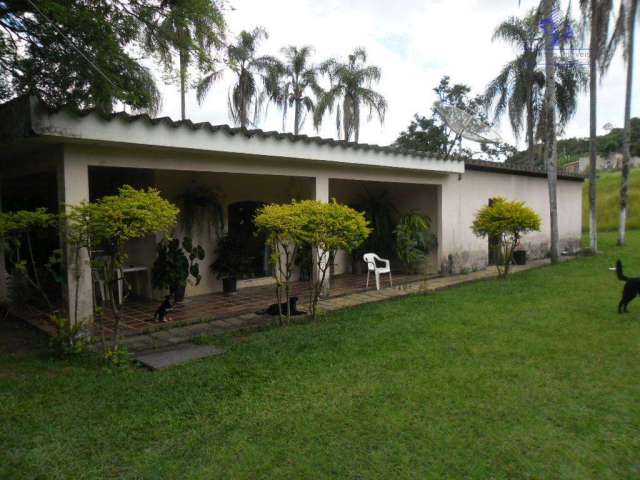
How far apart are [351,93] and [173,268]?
18893 mm

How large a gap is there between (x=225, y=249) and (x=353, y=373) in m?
5.35

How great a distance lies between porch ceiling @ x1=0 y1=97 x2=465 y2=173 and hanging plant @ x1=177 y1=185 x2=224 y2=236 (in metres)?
2.36

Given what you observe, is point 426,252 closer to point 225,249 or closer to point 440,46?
point 225,249

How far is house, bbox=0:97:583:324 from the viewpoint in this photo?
199 inches

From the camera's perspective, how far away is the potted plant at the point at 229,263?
9.06m

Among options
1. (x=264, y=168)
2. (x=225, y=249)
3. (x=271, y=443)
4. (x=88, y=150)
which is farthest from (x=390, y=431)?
(x=225, y=249)

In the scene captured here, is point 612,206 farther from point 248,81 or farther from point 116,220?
point 116,220

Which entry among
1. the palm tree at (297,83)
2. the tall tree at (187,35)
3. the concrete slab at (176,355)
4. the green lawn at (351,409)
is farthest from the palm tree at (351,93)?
the concrete slab at (176,355)

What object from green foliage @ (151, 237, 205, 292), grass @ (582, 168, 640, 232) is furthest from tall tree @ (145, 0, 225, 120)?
grass @ (582, 168, 640, 232)

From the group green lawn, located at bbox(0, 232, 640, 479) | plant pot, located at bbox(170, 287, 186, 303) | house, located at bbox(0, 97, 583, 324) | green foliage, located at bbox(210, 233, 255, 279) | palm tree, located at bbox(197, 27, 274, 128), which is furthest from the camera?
palm tree, located at bbox(197, 27, 274, 128)

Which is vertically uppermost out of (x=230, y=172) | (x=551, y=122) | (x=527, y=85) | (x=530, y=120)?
(x=527, y=85)

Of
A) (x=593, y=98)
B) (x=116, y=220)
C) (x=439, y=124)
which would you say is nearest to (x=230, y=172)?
(x=116, y=220)

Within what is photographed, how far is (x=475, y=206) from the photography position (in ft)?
39.7

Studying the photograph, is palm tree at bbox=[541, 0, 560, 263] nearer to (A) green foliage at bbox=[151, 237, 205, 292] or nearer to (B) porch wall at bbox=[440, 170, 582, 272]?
(B) porch wall at bbox=[440, 170, 582, 272]
